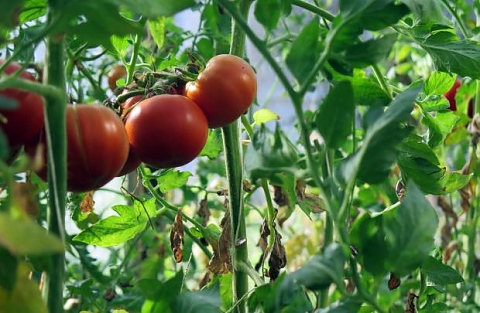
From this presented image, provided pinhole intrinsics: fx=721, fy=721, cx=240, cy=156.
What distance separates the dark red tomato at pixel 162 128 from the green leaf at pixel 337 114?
17 centimetres

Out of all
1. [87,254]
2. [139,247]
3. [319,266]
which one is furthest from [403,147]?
[139,247]

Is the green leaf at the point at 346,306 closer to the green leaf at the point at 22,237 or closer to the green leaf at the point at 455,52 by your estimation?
the green leaf at the point at 22,237

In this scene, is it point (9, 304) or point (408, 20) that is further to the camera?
point (408, 20)

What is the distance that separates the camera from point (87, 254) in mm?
1096

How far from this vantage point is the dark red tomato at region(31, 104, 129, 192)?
456 millimetres

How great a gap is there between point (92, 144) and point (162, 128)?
0.10m

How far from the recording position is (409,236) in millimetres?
388

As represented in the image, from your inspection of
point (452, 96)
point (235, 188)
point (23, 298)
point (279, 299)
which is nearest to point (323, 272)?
point (279, 299)

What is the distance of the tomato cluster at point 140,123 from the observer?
0.43 metres

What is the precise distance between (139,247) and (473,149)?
746 millimetres

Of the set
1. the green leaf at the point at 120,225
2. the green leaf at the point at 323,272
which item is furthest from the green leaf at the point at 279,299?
the green leaf at the point at 120,225

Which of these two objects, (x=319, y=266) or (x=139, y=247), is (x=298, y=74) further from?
(x=139, y=247)

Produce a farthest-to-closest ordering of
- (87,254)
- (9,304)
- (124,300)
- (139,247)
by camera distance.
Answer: (139,247), (87,254), (124,300), (9,304)

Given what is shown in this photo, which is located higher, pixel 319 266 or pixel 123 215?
pixel 319 266
